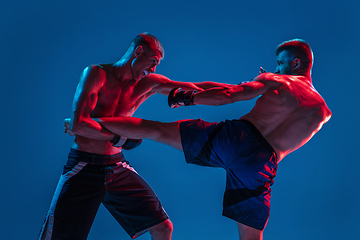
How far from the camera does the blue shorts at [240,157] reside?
196cm

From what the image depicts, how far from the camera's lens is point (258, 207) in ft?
6.74

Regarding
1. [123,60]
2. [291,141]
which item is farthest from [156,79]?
[291,141]

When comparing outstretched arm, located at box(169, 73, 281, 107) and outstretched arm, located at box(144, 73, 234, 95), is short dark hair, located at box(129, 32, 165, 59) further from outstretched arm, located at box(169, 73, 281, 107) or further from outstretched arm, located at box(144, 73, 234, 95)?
outstretched arm, located at box(169, 73, 281, 107)

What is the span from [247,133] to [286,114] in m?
0.29

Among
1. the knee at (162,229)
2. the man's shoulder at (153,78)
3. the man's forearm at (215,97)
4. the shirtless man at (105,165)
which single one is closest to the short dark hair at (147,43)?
the shirtless man at (105,165)

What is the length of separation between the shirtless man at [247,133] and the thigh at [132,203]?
0.42 m

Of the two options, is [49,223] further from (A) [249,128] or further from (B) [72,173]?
(A) [249,128]

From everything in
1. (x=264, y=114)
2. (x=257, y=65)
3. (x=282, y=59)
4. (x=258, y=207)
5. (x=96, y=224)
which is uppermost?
(x=257, y=65)

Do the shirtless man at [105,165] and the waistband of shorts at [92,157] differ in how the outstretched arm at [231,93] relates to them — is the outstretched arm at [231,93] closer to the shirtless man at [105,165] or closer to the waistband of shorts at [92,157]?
the shirtless man at [105,165]

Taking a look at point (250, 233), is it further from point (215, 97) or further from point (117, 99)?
point (117, 99)

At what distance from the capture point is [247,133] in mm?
1981

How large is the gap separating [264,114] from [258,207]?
587mm

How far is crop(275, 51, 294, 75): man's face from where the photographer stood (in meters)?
2.35

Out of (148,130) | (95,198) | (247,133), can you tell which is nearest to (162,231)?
(95,198)
